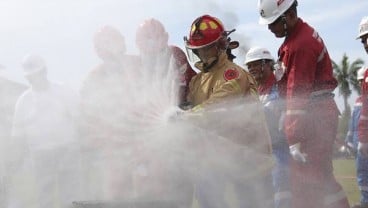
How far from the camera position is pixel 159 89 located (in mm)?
5793

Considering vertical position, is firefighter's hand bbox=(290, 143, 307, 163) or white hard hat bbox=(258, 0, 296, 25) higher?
white hard hat bbox=(258, 0, 296, 25)

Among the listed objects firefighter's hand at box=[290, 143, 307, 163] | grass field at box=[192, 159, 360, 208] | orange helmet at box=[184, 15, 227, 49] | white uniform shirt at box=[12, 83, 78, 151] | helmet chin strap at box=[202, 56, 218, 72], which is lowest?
grass field at box=[192, 159, 360, 208]

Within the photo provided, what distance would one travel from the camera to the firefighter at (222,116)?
517 centimetres

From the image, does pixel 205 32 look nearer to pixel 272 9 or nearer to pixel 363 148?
pixel 272 9

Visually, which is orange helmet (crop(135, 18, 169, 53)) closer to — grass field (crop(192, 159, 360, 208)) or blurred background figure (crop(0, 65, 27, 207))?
grass field (crop(192, 159, 360, 208))

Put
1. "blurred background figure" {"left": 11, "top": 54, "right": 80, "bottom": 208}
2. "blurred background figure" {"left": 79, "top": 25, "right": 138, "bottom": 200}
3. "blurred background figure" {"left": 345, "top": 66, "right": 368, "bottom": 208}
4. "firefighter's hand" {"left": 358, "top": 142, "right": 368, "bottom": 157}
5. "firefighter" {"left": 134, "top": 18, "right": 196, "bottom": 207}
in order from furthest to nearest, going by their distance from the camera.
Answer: "blurred background figure" {"left": 345, "top": 66, "right": 368, "bottom": 208} → "firefighter's hand" {"left": 358, "top": 142, "right": 368, "bottom": 157} → "blurred background figure" {"left": 11, "top": 54, "right": 80, "bottom": 208} → "blurred background figure" {"left": 79, "top": 25, "right": 138, "bottom": 200} → "firefighter" {"left": 134, "top": 18, "right": 196, "bottom": 207}

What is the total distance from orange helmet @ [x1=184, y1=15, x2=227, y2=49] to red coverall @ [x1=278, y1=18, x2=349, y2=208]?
0.53m

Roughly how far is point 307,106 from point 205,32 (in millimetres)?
979

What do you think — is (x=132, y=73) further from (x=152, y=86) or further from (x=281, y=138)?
(x=281, y=138)

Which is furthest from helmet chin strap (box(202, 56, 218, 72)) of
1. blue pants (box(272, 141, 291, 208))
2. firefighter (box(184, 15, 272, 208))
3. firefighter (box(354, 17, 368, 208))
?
firefighter (box(354, 17, 368, 208))

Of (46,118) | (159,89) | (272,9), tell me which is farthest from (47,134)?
(272,9)

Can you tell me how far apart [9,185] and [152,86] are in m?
2.67

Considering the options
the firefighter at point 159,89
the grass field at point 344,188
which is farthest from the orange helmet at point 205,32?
the grass field at point 344,188

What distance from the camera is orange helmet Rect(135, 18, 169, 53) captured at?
19.3 feet
